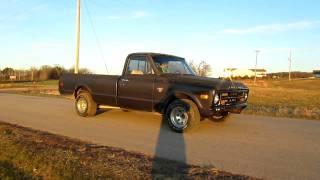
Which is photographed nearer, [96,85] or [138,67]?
[138,67]

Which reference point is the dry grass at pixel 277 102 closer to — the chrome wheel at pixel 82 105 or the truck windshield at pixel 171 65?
the truck windshield at pixel 171 65

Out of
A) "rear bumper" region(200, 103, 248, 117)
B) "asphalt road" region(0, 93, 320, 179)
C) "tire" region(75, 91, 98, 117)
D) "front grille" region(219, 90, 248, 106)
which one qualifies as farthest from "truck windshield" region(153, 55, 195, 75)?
"tire" region(75, 91, 98, 117)

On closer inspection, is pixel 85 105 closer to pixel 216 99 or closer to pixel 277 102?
pixel 216 99

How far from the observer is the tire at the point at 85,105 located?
504 inches

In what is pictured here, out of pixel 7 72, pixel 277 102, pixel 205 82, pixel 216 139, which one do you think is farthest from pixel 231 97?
pixel 7 72

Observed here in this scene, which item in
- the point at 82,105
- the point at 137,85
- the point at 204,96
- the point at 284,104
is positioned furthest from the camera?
the point at 284,104

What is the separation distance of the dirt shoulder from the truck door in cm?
286

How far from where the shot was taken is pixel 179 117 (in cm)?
1016

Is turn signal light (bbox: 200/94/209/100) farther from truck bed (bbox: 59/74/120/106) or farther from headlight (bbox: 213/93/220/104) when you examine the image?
truck bed (bbox: 59/74/120/106)

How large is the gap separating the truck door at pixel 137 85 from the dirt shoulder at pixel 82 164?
9.39 ft

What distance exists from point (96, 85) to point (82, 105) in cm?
98

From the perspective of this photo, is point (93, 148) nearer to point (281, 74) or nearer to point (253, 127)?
point (253, 127)

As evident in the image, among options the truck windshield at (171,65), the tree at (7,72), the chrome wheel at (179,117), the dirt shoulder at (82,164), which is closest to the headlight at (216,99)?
the chrome wheel at (179,117)

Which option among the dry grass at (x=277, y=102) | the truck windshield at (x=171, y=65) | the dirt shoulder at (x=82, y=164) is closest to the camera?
the dirt shoulder at (x=82, y=164)
